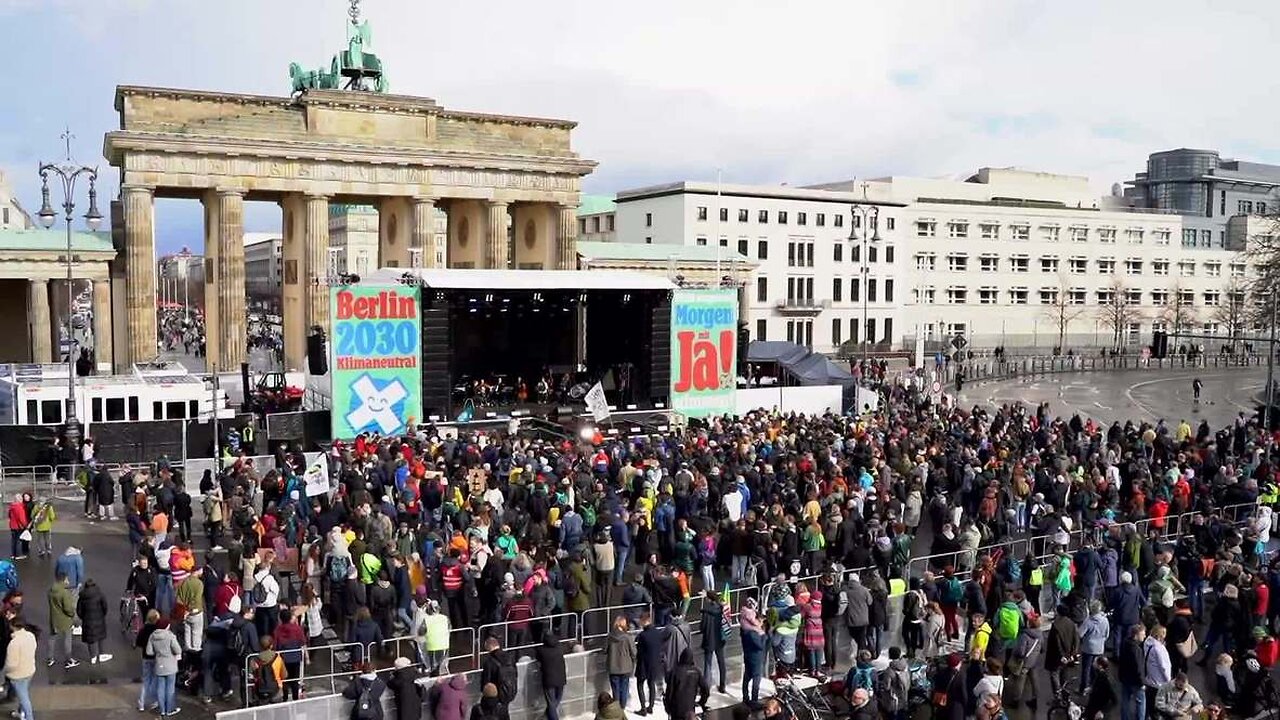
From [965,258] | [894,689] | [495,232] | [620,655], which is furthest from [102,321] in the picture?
[965,258]

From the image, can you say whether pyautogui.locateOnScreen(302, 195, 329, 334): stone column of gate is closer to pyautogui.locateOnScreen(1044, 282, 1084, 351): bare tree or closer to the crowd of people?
the crowd of people

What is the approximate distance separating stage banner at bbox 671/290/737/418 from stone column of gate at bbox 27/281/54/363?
100 feet

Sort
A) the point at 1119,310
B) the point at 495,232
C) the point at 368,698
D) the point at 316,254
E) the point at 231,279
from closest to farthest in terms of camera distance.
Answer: the point at 368,698 < the point at 231,279 < the point at 316,254 < the point at 495,232 < the point at 1119,310

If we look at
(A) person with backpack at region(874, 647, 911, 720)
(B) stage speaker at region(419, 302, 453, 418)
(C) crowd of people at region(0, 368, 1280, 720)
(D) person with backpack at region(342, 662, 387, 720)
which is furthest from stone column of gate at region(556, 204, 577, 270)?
(A) person with backpack at region(874, 647, 911, 720)

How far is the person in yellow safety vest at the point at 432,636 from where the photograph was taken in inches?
519

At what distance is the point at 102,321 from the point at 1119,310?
7577cm

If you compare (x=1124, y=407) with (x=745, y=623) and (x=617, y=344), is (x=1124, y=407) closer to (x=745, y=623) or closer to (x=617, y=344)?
(x=617, y=344)

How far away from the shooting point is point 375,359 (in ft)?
104

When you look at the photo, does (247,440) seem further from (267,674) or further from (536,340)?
(267,674)

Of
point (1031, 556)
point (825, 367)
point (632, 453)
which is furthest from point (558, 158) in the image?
point (1031, 556)

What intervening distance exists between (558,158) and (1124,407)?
29.1m

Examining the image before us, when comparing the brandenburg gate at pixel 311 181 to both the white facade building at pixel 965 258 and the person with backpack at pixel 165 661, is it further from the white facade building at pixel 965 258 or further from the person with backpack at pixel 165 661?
the person with backpack at pixel 165 661

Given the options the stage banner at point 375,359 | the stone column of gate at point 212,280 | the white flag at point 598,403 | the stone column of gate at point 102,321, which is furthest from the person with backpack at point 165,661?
the stone column of gate at point 102,321

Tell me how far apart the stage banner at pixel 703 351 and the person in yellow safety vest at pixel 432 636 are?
23.5 meters
